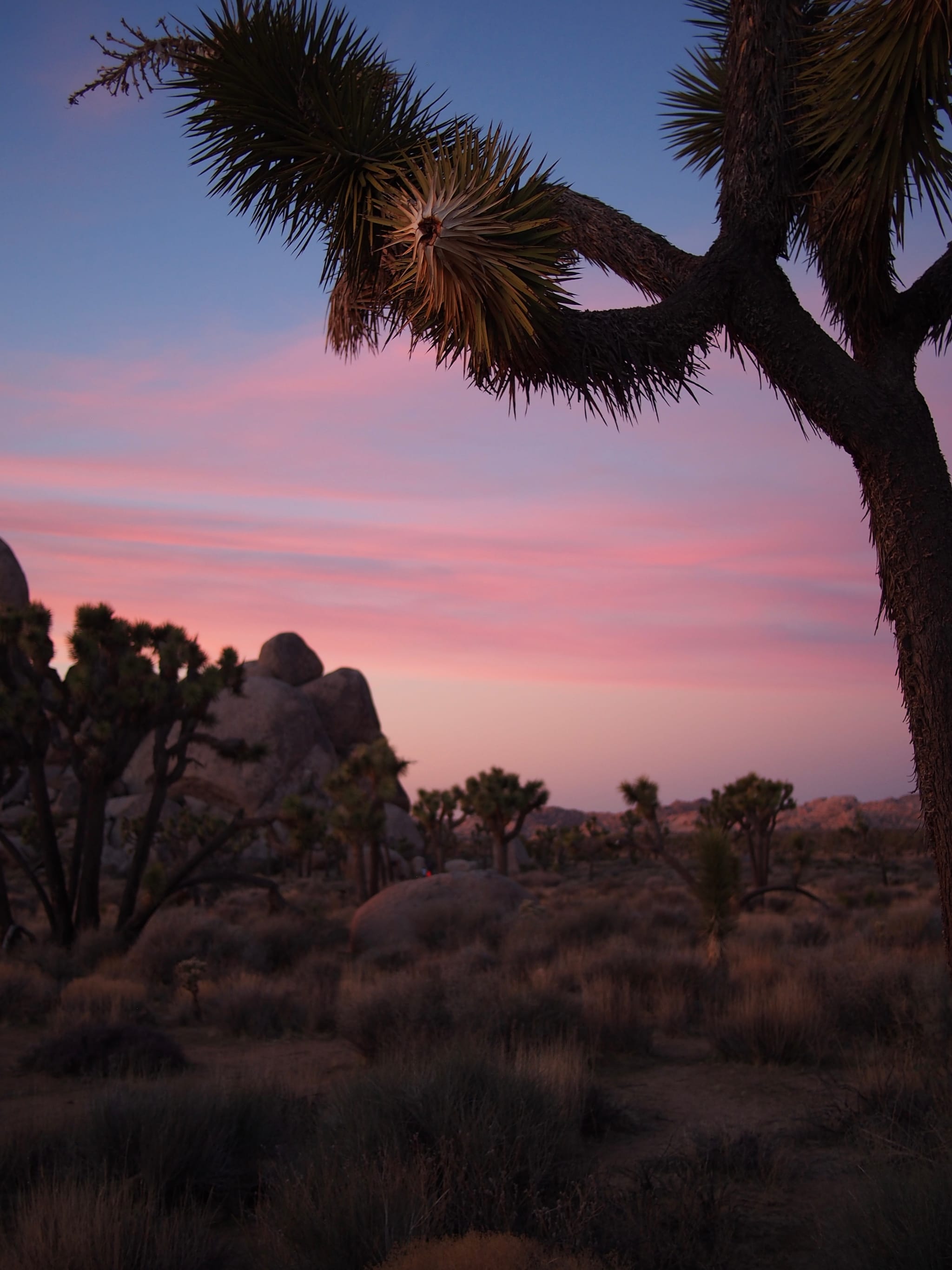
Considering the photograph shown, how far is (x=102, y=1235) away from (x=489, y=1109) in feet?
6.90

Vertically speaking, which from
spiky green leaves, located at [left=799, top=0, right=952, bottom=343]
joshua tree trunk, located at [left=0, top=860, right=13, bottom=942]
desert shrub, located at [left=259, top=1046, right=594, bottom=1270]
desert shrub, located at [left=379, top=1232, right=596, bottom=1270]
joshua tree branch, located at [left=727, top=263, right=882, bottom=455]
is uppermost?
spiky green leaves, located at [left=799, top=0, right=952, bottom=343]

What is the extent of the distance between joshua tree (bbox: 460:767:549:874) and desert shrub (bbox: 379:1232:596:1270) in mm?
33958

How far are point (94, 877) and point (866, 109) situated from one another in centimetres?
1713

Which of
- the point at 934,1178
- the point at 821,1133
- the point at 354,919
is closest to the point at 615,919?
the point at 354,919

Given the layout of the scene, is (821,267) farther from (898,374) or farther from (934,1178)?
(934,1178)

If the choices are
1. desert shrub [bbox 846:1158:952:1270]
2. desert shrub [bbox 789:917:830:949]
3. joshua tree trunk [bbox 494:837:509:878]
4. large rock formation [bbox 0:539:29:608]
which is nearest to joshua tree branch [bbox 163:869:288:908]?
desert shrub [bbox 789:917:830:949]

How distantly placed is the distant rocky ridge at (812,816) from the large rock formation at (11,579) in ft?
234

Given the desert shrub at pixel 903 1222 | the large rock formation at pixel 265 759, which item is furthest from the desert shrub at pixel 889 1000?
the large rock formation at pixel 265 759

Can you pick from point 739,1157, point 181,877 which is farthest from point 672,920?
point 739,1157

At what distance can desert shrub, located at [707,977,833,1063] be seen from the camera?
8.49m

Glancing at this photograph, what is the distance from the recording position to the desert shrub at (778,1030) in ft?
27.9

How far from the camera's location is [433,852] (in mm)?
50781

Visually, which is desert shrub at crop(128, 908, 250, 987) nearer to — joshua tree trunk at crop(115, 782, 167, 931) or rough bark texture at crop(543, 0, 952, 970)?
joshua tree trunk at crop(115, 782, 167, 931)

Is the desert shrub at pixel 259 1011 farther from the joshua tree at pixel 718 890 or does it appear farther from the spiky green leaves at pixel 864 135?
the spiky green leaves at pixel 864 135
